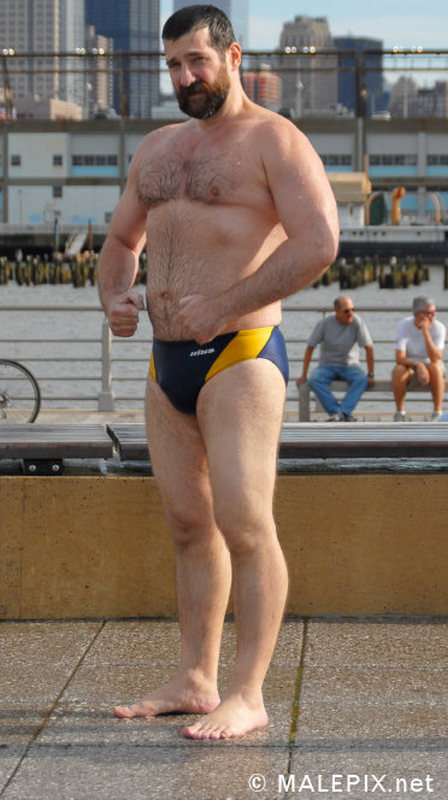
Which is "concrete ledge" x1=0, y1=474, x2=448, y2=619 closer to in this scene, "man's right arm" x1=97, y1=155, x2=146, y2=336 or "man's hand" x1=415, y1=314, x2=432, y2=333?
"man's right arm" x1=97, y1=155, x2=146, y2=336

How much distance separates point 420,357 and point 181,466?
32.1 feet

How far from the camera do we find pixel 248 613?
158 inches

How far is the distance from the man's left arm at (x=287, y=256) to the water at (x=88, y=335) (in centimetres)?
Result: 837

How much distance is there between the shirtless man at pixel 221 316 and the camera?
390cm

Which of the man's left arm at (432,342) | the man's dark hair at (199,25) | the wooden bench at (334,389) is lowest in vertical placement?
the wooden bench at (334,389)

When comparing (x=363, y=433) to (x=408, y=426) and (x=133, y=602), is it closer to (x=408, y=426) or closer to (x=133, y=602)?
(x=408, y=426)

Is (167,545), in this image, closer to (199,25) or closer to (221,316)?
(221,316)

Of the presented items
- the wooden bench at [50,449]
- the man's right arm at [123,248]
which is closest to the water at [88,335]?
the wooden bench at [50,449]

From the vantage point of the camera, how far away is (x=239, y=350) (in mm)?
4016

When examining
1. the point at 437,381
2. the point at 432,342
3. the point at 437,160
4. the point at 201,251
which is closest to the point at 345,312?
the point at 432,342

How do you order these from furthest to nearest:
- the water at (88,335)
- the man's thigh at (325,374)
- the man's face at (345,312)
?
the water at (88,335)
the man's thigh at (325,374)
the man's face at (345,312)

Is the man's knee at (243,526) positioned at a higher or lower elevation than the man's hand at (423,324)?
higher

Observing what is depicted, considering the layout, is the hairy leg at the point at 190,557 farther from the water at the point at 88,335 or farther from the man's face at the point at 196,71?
the water at the point at 88,335

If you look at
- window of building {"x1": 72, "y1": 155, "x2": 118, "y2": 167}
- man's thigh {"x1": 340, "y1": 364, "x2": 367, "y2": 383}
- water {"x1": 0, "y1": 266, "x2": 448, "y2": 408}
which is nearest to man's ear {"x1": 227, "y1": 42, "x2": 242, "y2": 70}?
water {"x1": 0, "y1": 266, "x2": 448, "y2": 408}
